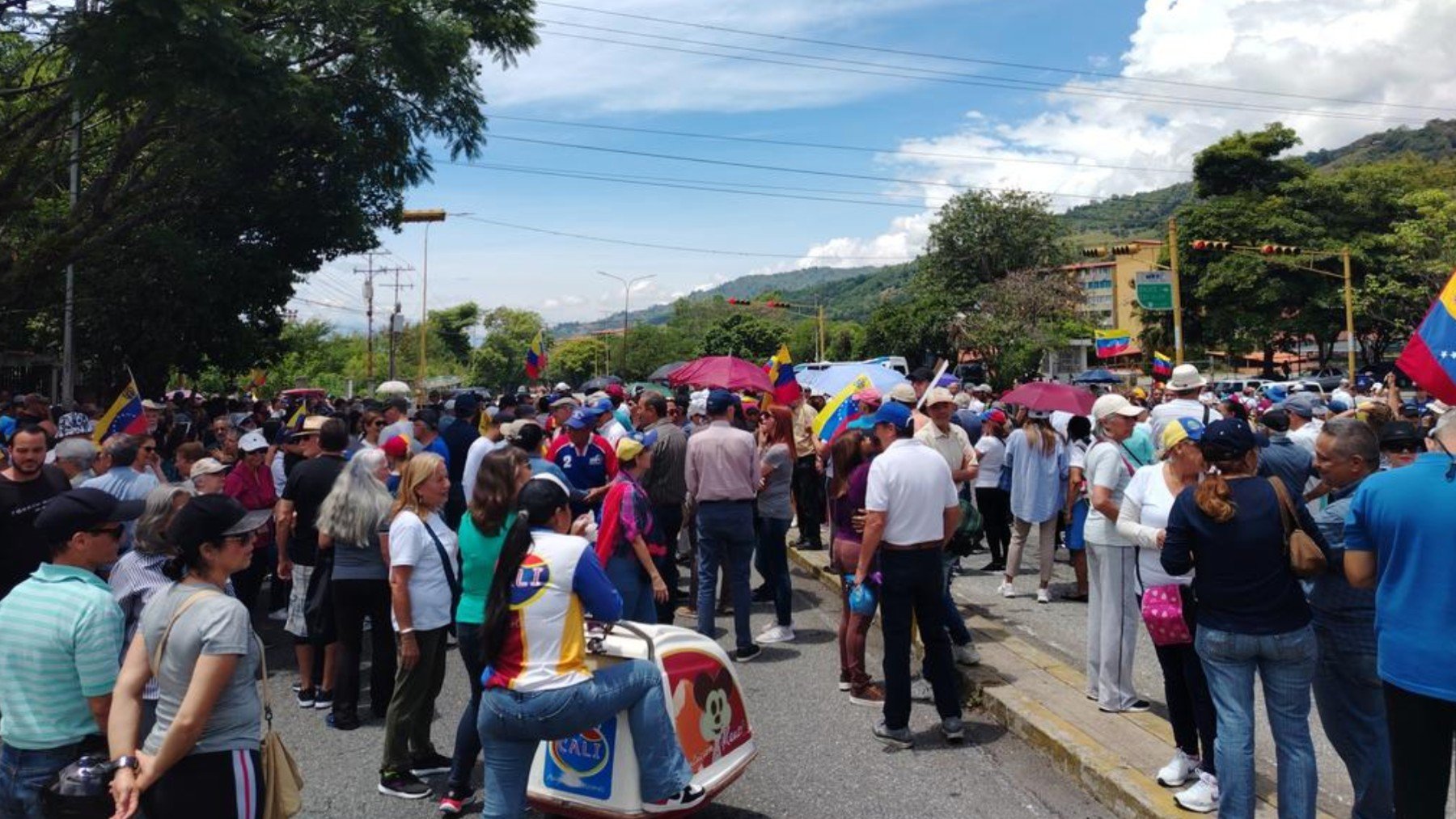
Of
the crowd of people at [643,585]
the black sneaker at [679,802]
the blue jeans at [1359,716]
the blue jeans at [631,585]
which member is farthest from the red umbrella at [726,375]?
the blue jeans at [1359,716]

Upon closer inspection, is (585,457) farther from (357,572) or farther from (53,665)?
(53,665)

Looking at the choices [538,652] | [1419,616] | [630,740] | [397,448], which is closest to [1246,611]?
[1419,616]

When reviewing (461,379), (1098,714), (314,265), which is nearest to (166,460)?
(1098,714)

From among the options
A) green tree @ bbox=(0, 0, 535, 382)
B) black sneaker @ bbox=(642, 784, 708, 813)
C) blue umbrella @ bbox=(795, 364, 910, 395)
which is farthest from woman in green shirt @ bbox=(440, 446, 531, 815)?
green tree @ bbox=(0, 0, 535, 382)

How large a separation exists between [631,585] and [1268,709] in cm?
348

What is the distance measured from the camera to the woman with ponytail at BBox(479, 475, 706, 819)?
370cm

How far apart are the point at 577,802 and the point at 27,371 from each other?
2697 cm

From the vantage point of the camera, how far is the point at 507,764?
381cm

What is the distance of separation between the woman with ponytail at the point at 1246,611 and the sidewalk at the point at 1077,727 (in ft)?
1.72

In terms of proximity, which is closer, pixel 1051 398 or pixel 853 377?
pixel 1051 398

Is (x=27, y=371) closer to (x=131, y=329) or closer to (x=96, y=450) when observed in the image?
(x=131, y=329)

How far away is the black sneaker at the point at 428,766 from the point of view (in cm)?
516

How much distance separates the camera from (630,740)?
403cm

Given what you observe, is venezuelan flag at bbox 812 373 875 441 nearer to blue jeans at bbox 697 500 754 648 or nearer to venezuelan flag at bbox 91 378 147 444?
blue jeans at bbox 697 500 754 648
